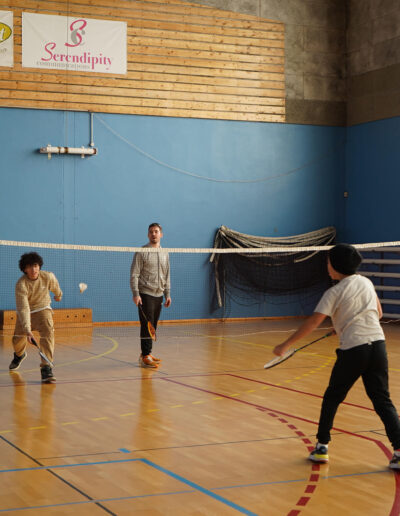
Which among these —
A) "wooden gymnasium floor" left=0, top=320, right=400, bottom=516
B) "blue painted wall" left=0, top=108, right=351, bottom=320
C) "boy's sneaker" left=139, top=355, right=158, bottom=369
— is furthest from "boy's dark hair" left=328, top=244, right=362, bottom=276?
"blue painted wall" left=0, top=108, right=351, bottom=320

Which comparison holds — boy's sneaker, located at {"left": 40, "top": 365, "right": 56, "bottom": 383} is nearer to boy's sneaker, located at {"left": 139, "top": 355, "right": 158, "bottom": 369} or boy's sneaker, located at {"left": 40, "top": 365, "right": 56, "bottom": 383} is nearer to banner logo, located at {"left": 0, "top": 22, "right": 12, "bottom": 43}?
boy's sneaker, located at {"left": 139, "top": 355, "right": 158, "bottom": 369}

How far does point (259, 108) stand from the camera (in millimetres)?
17297

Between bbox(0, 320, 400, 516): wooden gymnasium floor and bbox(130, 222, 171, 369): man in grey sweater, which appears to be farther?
bbox(130, 222, 171, 369): man in grey sweater

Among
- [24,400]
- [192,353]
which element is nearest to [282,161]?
[192,353]

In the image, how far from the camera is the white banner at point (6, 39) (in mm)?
14875

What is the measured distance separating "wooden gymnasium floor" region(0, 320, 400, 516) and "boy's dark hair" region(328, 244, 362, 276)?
1351 mm

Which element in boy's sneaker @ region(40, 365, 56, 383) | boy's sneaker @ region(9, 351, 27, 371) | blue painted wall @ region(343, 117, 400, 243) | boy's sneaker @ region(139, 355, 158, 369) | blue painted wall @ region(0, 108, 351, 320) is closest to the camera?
boy's sneaker @ region(40, 365, 56, 383)

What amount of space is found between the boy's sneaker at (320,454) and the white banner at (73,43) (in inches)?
467

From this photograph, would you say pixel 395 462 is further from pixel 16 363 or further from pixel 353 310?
pixel 16 363

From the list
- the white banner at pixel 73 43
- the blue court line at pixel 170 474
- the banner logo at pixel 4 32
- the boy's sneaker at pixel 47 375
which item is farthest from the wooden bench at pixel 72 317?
the blue court line at pixel 170 474

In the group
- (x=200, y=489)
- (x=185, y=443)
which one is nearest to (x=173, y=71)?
(x=185, y=443)

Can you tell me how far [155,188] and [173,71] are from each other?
8.45 ft

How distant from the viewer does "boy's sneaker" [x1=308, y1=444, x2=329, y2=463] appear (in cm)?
523

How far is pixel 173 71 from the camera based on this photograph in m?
16.4
